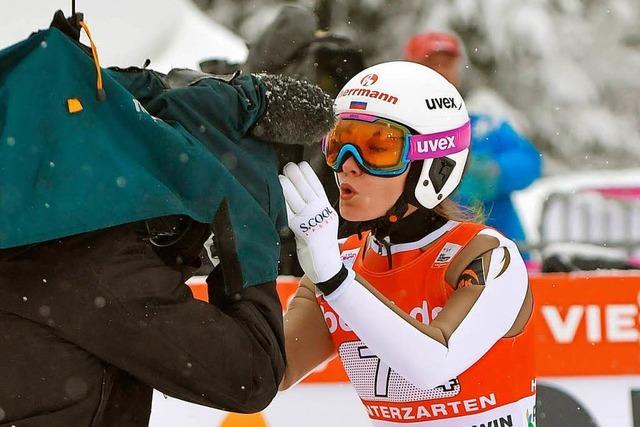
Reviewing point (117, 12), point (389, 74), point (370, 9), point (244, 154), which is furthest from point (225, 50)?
point (370, 9)

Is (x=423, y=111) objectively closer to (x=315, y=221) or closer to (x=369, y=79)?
(x=369, y=79)

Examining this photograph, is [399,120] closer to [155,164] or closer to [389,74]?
[389,74]

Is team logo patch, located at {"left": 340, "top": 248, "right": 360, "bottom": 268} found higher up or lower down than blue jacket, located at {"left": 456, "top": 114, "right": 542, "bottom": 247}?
higher up

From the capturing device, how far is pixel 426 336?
2551 mm

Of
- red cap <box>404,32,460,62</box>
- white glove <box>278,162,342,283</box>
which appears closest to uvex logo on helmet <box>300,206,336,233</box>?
white glove <box>278,162,342,283</box>

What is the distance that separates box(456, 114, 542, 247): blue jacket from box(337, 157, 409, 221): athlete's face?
2.36m

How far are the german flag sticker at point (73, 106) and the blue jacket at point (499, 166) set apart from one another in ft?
12.0

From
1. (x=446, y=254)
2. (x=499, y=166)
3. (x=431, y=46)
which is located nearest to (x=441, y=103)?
(x=446, y=254)

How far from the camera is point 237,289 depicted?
76.2 inches

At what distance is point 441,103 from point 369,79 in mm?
213

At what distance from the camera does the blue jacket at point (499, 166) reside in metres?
5.33

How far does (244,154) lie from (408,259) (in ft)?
3.66

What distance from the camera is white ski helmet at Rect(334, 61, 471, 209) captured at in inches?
115

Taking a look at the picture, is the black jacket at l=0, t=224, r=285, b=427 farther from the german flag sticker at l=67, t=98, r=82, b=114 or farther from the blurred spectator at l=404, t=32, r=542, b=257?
the blurred spectator at l=404, t=32, r=542, b=257
